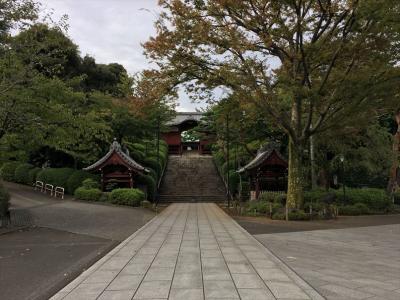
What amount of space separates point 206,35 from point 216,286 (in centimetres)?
1387

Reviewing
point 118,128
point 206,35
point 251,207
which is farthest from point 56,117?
point 118,128

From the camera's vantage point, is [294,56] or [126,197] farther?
[126,197]

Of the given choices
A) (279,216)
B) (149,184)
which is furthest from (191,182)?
(279,216)

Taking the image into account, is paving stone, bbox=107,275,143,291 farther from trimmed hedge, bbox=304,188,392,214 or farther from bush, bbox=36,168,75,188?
bush, bbox=36,168,75,188

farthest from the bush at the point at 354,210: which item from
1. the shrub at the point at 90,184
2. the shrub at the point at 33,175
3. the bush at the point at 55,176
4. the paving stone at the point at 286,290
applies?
the shrub at the point at 33,175

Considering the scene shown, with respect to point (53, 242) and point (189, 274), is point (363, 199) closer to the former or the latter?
point (53, 242)

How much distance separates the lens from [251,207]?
2253 cm

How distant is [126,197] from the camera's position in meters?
26.4

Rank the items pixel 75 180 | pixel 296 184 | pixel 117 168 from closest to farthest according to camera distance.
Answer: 1. pixel 296 184
2. pixel 117 168
3. pixel 75 180

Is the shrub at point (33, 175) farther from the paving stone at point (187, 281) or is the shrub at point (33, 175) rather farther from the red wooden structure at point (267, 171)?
the paving stone at point (187, 281)

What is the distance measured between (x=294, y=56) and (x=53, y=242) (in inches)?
514

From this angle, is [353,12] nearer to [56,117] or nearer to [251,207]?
[251,207]

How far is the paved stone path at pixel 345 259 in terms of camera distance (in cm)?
694

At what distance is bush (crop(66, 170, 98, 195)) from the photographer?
30.7 meters
